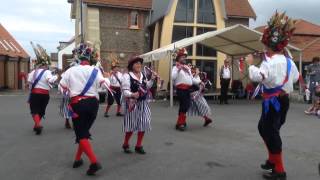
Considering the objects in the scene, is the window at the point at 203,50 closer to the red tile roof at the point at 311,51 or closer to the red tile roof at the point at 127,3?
the red tile roof at the point at 127,3

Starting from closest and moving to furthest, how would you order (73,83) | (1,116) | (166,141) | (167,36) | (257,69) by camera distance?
(257,69), (73,83), (166,141), (1,116), (167,36)

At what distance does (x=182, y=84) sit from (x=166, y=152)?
9.45 ft

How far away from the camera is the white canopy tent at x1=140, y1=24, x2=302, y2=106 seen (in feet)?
59.5

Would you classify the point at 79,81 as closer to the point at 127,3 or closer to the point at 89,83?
the point at 89,83

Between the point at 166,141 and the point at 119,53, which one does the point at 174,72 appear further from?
the point at 119,53

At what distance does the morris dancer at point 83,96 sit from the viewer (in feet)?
21.2

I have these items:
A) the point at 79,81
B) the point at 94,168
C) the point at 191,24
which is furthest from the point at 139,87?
the point at 191,24

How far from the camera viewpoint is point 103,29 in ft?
98.3

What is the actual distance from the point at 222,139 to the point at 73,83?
3763mm

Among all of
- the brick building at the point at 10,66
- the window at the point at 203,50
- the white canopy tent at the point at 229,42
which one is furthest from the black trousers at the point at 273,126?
the brick building at the point at 10,66

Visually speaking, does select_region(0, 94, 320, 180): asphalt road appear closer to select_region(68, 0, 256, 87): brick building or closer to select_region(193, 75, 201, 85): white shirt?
select_region(193, 75, 201, 85): white shirt

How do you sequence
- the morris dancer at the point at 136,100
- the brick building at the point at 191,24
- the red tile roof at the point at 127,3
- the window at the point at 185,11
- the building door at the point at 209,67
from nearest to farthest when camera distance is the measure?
the morris dancer at the point at 136,100
the brick building at the point at 191,24
the red tile roof at the point at 127,3
the window at the point at 185,11
the building door at the point at 209,67

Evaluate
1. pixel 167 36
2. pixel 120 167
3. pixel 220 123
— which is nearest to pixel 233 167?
pixel 120 167

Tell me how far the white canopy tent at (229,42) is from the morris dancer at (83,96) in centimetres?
1070
